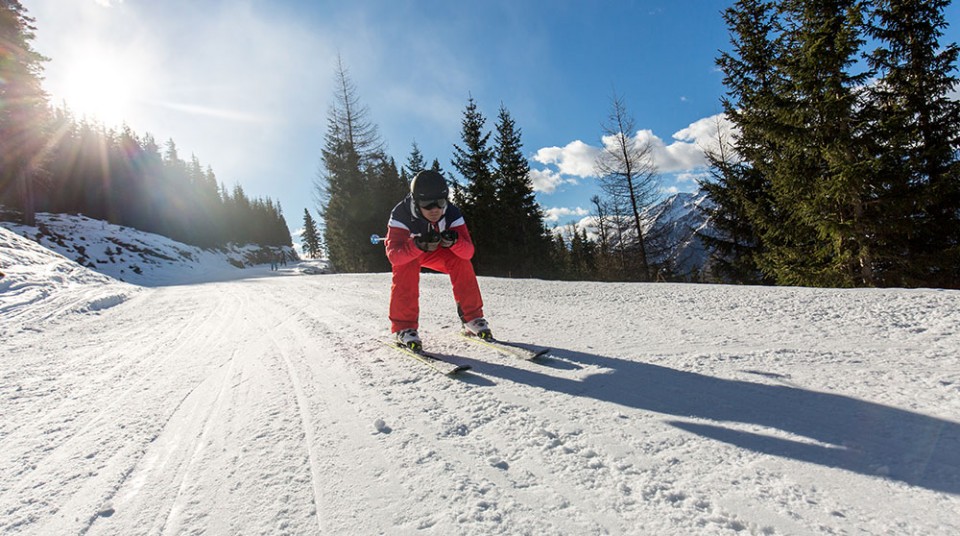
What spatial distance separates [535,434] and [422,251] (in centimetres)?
218

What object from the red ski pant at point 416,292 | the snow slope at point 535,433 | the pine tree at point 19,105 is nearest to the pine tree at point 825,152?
the snow slope at point 535,433

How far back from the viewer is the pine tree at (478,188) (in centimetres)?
2489

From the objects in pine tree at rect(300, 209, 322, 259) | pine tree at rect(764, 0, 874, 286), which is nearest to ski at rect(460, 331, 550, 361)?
pine tree at rect(764, 0, 874, 286)

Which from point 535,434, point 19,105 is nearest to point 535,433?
point 535,434

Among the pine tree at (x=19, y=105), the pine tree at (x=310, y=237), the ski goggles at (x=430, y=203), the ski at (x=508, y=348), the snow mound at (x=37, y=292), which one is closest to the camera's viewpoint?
the ski at (x=508, y=348)

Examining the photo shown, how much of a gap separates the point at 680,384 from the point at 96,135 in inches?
2655

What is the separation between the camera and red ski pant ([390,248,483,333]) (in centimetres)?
344

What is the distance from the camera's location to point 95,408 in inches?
89.7

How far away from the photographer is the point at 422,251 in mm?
3461

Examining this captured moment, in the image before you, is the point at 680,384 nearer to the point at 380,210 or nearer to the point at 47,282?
the point at 47,282

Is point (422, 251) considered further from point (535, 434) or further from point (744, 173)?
point (744, 173)

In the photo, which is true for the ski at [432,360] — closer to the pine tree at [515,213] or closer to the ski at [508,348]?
the ski at [508,348]

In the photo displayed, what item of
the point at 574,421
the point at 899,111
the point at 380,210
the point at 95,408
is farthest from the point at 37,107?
the point at 899,111

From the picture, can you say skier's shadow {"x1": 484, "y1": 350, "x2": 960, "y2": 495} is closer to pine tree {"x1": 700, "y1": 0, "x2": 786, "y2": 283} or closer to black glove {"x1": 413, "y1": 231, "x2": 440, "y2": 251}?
black glove {"x1": 413, "y1": 231, "x2": 440, "y2": 251}
